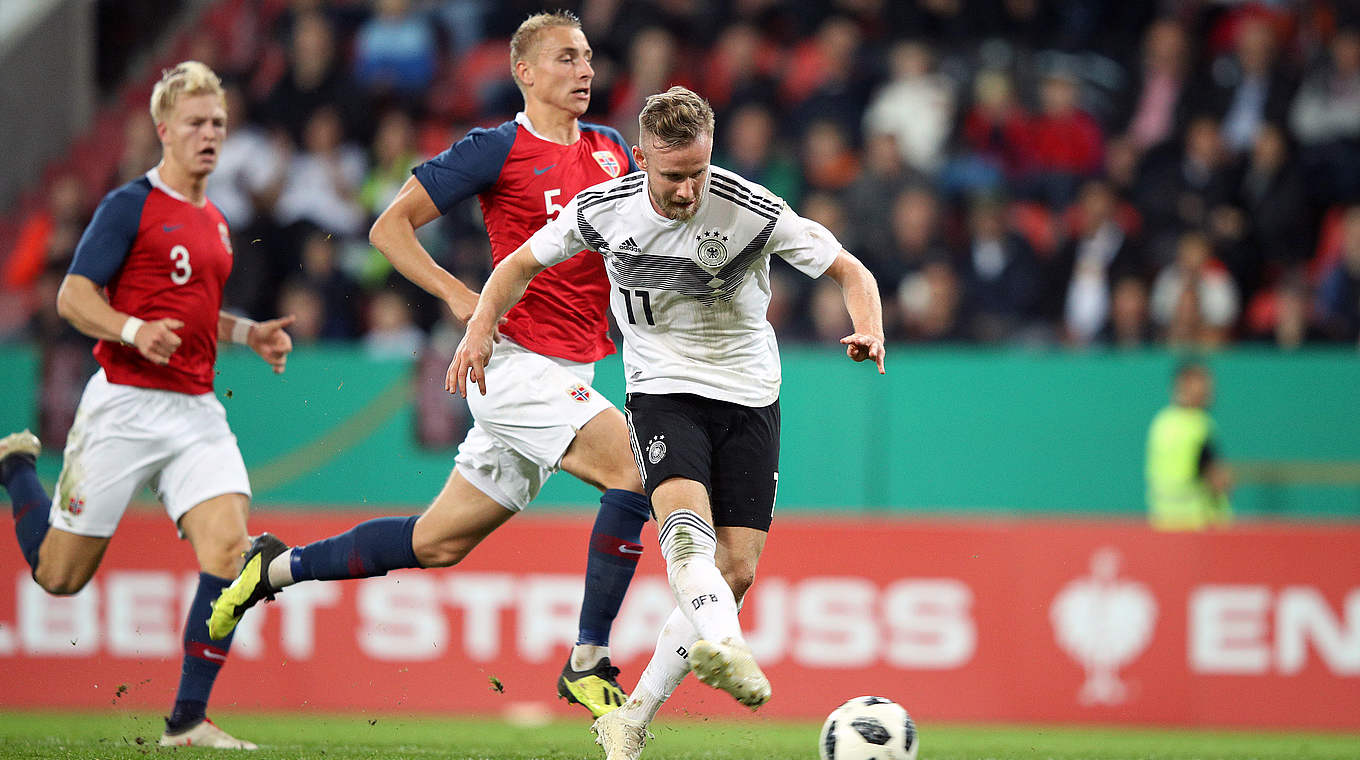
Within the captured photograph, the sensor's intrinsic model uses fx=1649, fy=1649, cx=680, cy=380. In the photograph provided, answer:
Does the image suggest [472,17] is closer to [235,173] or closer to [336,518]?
[235,173]

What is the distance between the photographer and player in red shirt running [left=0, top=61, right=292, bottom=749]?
7172 mm

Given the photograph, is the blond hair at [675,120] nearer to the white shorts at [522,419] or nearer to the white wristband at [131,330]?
the white shorts at [522,419]

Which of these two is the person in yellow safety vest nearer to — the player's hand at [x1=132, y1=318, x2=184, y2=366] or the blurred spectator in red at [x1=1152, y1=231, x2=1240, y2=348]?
the blurred spectator in red at [x1=1152, y1=231, x2=1240, y2=348]

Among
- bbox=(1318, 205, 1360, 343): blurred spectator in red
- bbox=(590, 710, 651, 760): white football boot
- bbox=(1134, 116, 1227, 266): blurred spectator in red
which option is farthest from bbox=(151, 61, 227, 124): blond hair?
bbox=(1318, 205, 1360, 343): blurred spectator in red

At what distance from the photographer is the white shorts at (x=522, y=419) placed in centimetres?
652

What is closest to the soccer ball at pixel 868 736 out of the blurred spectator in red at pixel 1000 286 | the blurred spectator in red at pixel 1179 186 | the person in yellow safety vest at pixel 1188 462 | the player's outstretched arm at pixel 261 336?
the player's outstretched arm at pixel 261 336

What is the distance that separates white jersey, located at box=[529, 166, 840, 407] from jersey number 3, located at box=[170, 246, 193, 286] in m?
2.03

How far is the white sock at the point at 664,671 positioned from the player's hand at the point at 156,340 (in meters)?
2.41

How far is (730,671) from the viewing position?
5.15 metres

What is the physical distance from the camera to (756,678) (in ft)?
17.0

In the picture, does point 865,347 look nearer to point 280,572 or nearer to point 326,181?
point 280,572

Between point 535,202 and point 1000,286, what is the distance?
20.8 ft

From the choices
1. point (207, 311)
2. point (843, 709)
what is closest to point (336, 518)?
point (207, 311)

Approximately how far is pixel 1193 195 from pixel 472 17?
6743mm
